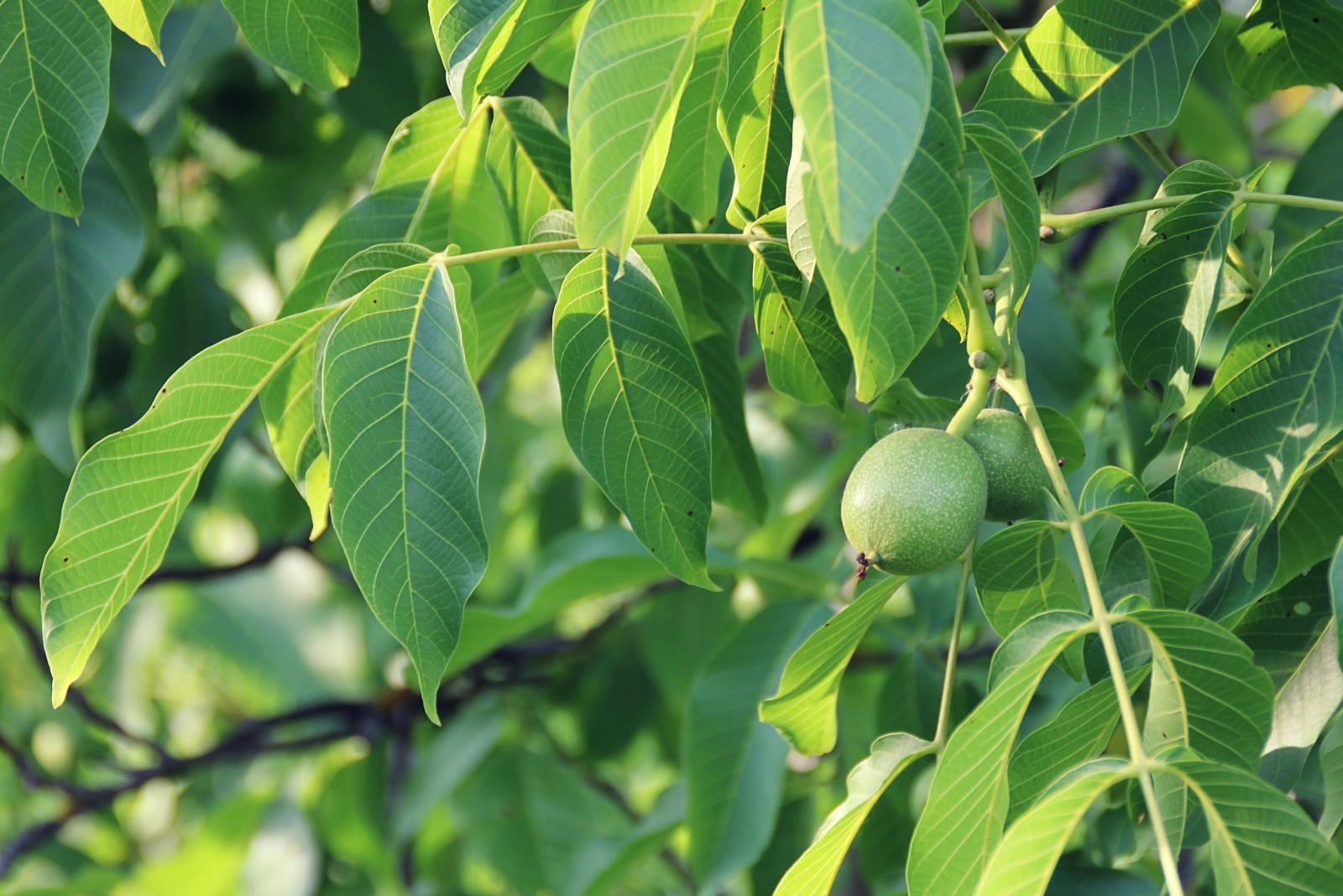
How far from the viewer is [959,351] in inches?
53.2

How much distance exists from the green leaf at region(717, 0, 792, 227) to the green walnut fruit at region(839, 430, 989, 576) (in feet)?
0.73

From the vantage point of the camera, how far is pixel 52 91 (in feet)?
3.16

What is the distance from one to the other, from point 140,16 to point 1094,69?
0.78m

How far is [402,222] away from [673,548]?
47cm

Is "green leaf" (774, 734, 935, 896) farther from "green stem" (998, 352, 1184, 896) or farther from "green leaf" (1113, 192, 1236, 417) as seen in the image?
"green leaf" (1113, 192, 1236, 417)

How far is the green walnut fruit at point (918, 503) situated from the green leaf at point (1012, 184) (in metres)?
0.12

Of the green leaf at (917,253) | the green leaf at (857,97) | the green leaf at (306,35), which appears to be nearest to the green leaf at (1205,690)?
the green leaf at (917,253)

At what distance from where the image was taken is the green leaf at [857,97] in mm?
544

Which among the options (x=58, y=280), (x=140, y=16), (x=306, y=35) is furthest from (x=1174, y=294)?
(x=58, y=280)

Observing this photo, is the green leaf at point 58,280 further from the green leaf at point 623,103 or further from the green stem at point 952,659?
the green stem at point 952,659

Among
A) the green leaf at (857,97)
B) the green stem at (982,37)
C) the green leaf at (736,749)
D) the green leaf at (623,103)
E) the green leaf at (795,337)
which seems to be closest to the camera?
the green leaf at (857,97)

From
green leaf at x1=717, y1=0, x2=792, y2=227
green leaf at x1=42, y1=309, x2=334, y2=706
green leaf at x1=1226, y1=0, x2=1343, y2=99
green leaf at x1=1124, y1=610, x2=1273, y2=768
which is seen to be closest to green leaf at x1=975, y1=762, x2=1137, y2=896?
green leaf at x1=1124, y1=610, x2=1273, y2=768

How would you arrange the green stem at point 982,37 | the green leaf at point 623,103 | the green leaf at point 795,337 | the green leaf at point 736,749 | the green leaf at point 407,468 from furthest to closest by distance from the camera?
the green leaf at point 736,749
the green stem at point 982,37
the green leaf at point 795,337
the green leaf at point 407,468
the green leaf at point 623,103

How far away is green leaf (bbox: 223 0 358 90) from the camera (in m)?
0.97
